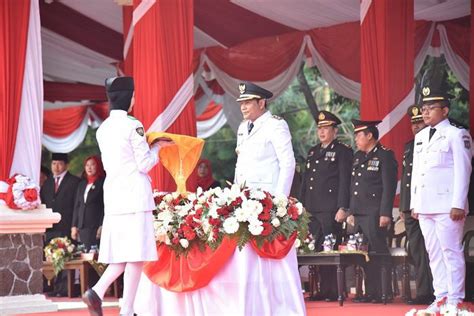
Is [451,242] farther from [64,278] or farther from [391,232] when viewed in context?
[64,278]

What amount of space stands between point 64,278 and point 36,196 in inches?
119

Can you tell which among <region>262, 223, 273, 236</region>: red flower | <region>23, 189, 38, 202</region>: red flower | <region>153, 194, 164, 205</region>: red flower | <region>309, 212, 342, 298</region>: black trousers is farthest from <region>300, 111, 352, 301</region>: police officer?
<region>262, 223, 273, 236</region>: red flower

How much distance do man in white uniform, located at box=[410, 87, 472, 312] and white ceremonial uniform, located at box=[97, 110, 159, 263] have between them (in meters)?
2.56

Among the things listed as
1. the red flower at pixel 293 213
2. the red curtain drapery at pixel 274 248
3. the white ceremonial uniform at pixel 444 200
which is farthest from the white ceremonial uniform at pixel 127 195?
the white ceremonial uniform at pixel 444 200

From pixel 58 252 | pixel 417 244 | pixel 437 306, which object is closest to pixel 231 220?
pixel 437 306

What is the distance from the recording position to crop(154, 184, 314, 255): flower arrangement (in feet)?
25.7

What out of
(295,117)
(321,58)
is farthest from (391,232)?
(295,117)

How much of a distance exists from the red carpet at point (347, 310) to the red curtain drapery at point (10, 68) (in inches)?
62.8

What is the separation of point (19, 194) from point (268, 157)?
291 centimetres

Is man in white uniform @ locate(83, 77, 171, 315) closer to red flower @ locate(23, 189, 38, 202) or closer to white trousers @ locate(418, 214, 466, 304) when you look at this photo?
white trousers @ locate(418, 214, 466, 304)

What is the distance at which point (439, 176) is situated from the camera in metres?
8.96

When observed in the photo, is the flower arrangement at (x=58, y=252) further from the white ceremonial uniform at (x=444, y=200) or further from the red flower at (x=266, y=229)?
the red flower at (x=266, y=229)

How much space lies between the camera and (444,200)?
8883 mm

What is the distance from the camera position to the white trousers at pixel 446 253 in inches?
348
